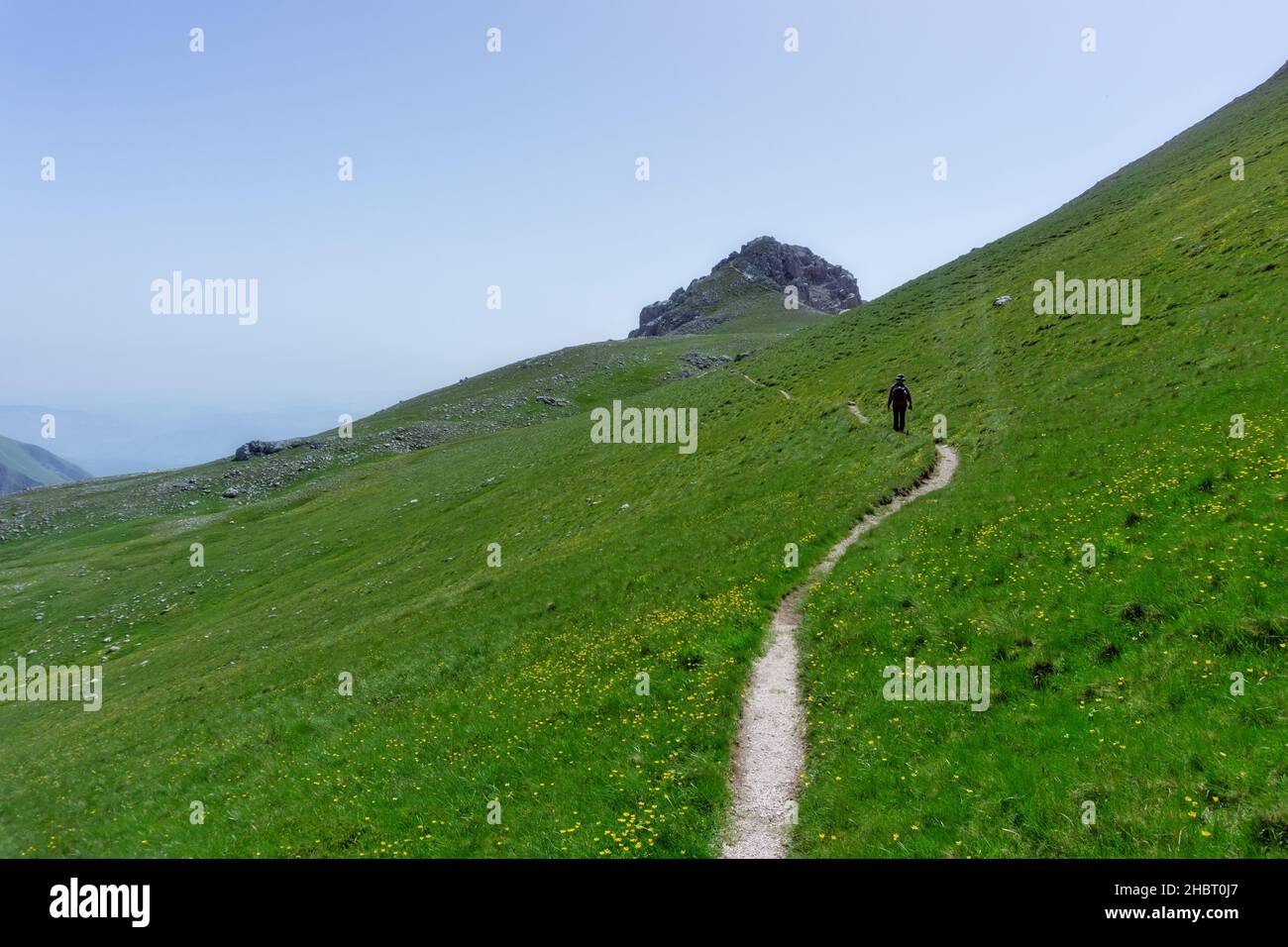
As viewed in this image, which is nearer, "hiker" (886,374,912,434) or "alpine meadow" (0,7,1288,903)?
"alpine meadow" (0,7,1288,903)

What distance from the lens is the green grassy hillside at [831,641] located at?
941 centimetres

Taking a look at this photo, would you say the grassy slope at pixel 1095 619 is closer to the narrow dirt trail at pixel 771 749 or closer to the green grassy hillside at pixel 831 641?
the green grassy hillside at pixel 831 641

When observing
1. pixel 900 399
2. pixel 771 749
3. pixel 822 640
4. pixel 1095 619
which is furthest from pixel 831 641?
pixel 900 399

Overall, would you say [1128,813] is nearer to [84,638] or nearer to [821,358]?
[821,358]

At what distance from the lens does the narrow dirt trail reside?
10.1 m

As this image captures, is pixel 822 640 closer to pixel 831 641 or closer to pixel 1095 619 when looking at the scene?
pixel 831 641

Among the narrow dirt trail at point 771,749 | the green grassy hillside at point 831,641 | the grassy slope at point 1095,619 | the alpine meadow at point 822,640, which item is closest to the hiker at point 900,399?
the alpine meadow at point 822,640

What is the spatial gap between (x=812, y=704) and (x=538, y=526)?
101 feet

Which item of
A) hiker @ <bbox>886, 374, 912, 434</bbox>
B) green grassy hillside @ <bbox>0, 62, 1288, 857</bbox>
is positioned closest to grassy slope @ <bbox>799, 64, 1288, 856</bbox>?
green grassy hillside @ <bbox>0, 62, 1288, 857</bbox>

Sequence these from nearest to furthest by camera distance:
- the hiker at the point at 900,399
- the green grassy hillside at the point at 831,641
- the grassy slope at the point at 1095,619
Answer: the grassy slope at the point at 1095,619 < the green grassy hillside at the point at 831,641 < the hiker at the point at 900,399

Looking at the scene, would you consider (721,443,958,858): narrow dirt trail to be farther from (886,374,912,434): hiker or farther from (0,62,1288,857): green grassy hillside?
(886,374,912,434): hiker

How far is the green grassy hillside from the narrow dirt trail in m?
0.39

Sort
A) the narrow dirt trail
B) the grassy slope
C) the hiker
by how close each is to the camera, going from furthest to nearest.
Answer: the hiker
the narrow dirt trail
the grassy slope

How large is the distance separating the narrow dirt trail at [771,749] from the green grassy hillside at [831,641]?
387 millimetres
